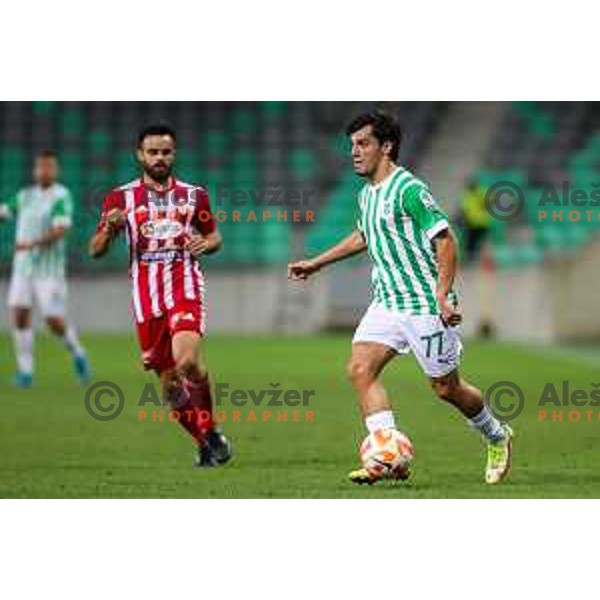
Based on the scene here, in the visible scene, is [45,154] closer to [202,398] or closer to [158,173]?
[158,173]

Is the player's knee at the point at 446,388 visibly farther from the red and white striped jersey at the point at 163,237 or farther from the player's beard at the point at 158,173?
the player's beard at the point at 158,173

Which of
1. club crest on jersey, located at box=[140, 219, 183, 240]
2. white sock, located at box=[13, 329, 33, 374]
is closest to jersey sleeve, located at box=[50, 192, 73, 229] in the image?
white sock, located at box=[13, 329, 33, 374]

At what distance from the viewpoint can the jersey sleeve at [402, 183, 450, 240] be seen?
692 centimetres

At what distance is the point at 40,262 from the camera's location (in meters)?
12.0

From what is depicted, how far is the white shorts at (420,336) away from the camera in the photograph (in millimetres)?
6969

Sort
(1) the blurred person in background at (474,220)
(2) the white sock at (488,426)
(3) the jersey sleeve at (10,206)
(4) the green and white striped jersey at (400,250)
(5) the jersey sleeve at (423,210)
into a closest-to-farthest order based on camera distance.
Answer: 1. (5) the jersey sleeve at (423,210)
2. (4) the green and white striped jersey at (400,250)
3. (2) the white sock at (488,426)
4. (3) the jersey sleeve at (10,206)
5. (1) the blurred person in background at (474,220)

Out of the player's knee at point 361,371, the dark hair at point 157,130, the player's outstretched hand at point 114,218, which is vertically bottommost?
the player's knee at point 361,371

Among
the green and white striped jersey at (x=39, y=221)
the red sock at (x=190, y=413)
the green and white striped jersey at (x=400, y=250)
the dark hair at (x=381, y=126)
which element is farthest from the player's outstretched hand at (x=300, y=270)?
the green and white striped jersey at (x=39, y=221)

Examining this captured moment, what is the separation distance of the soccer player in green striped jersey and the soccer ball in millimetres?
31

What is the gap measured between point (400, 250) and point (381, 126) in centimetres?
48

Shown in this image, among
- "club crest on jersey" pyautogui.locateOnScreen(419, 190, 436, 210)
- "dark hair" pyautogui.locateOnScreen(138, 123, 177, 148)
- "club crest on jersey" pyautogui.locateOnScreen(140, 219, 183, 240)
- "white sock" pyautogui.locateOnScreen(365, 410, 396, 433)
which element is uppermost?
"dark hair" pyautogui.locateOnScreen(138, 123, 177, 148)

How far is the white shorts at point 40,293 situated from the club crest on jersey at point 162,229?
4283mm

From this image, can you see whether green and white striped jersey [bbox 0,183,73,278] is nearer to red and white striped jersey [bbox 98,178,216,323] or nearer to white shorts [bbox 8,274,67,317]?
white shorts [bbox 8,274,67,317]
